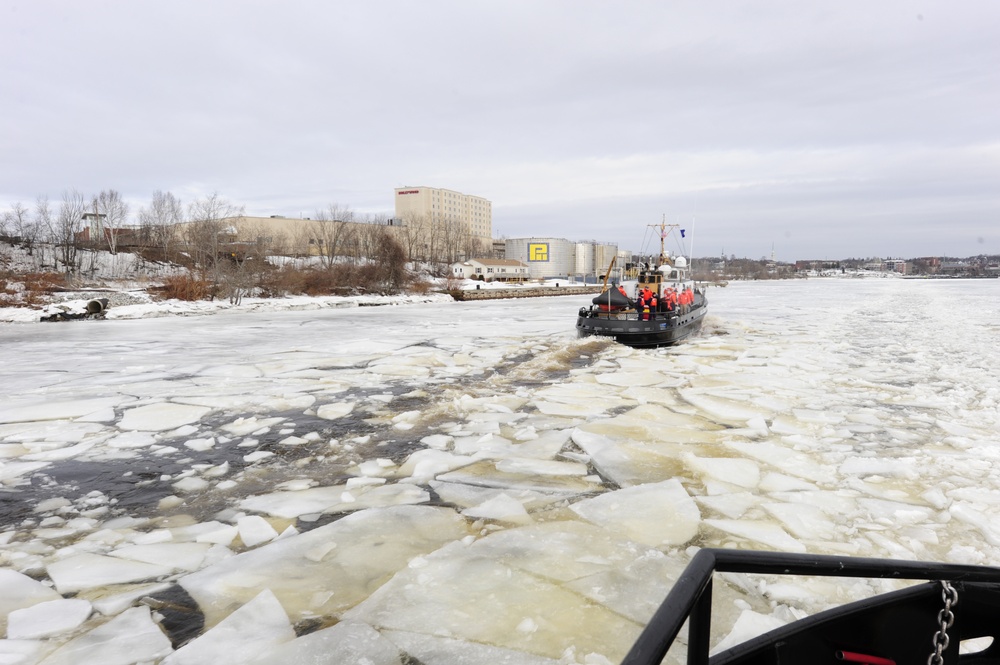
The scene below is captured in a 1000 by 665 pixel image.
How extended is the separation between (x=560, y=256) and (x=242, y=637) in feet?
327

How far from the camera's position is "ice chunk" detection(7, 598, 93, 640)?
7.78 feet

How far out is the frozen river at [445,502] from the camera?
2.41 m

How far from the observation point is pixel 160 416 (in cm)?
603

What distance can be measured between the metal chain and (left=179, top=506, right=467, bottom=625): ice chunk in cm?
217

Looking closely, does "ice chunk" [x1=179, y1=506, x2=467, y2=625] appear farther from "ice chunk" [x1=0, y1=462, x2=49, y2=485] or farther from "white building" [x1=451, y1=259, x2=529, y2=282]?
"white building" [x1=451, y1=259, x2=529, y2=282]

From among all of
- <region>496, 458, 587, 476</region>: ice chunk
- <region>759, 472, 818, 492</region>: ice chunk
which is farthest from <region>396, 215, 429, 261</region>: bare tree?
<region>759, 472, 818, 492</region>: ice chunk

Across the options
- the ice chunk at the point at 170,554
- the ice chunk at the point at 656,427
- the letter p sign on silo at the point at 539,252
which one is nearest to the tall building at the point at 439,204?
the letter p sign on silo at the point at 539,252

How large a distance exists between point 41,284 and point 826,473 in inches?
1355

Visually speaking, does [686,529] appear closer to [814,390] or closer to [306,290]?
[814,390]

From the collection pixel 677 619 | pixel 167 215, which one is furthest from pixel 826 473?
pixel 167 215

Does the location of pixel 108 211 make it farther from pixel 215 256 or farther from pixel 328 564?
pixel 328 564

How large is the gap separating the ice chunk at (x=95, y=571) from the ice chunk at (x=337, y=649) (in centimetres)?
105

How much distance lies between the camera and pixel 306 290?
34125 mm

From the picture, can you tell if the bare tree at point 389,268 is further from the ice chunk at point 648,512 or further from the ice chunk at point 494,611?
the ice chunk at point 494,611
